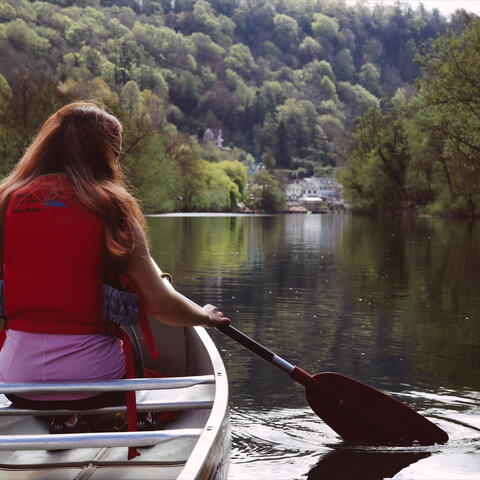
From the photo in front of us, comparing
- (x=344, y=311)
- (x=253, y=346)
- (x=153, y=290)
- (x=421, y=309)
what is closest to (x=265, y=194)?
(x=421, y=309)

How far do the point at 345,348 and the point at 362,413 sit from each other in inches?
142

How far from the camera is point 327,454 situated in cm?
621

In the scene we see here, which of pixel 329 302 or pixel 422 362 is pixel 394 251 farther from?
pixel 422 362

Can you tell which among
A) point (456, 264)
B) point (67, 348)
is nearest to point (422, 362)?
point (67, 348)

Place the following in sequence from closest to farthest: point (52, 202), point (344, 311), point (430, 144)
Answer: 1. point (52, 202)
2. point (344, 311)
3. point (430, 144)

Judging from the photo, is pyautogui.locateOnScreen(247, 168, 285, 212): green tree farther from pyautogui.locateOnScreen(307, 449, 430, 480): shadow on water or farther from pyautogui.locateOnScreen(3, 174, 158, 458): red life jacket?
pyautogui.locateOnScreen(3, 174, 158, 458): red life jacket

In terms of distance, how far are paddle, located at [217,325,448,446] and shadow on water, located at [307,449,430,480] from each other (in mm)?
259

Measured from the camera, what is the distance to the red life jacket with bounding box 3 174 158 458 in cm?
395

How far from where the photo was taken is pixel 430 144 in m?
56.5

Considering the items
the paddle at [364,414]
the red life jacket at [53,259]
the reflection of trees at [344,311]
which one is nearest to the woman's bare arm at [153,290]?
the red life jacket at [53,259]

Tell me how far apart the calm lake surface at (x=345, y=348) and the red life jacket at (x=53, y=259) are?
6.64 ft

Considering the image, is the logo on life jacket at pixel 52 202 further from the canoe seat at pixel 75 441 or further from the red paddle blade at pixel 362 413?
the red paddle blade at pixel 362 413

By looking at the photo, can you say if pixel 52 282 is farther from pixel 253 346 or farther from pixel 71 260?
pixel 253 346

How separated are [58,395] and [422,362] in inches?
235
